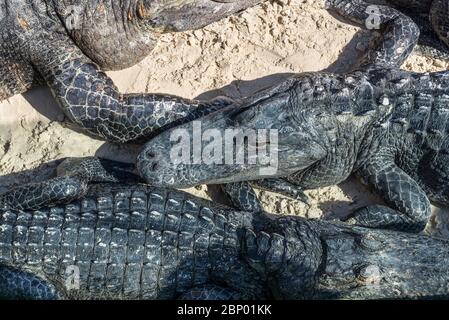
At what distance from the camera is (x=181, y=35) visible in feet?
16.4

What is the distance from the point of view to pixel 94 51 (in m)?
4.77

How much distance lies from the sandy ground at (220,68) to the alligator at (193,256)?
2.29 feet

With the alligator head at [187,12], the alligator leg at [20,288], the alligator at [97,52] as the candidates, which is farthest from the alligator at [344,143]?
the alligator leg at [20,288]

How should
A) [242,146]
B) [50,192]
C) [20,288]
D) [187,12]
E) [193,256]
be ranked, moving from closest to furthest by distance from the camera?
1. [20,288]
2. [193,256]
3. [50,192]
4. [242,146]
5. [187,12]

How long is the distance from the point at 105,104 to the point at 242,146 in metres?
1.00

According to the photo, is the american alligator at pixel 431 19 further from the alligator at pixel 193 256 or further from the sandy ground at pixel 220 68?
the alligator at pixel 193 256

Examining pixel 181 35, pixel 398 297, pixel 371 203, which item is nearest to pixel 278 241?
pixel 398 297

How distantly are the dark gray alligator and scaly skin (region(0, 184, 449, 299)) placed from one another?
0.74 meters

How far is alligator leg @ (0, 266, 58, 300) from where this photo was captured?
3697 millimetres

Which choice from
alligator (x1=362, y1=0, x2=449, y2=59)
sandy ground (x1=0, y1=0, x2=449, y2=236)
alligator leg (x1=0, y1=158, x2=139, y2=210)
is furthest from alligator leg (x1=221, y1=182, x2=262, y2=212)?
alligator (x1=362, y1=0, x2=449, y2=59)

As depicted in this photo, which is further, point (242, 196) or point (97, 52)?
point (97, 52)

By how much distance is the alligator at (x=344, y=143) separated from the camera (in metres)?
4.26

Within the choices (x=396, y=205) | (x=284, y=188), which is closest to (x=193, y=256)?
(x=284, y=188)

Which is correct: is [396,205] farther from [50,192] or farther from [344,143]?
[50,192]
